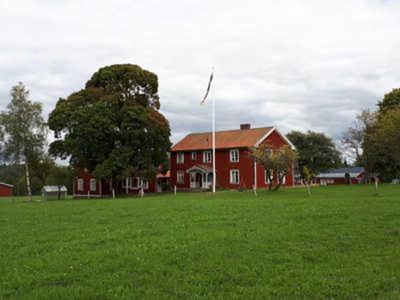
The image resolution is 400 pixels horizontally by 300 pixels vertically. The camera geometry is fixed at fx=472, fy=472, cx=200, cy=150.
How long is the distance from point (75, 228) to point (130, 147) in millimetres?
32894

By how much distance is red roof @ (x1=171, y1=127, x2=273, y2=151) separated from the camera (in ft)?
186

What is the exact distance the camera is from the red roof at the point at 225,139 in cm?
5669

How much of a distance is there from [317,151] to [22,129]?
151ft

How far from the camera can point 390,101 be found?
6500cm

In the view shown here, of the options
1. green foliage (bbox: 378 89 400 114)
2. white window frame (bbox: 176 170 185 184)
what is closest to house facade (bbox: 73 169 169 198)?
white window frame (bbox: 176 170 185 184)

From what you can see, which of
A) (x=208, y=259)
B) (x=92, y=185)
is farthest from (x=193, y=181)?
(x=208, y=259)

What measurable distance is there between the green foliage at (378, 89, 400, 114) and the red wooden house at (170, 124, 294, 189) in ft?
50.4

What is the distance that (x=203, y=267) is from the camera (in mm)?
9219

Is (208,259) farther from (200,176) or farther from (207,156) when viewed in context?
(200,176)

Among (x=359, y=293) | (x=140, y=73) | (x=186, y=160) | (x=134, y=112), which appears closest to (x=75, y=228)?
(x=359, y=293)

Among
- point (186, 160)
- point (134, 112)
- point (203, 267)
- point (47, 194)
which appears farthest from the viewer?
point (186, 160)

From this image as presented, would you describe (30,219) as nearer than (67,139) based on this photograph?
Yes

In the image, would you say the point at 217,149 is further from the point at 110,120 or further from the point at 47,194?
the point at 47,194

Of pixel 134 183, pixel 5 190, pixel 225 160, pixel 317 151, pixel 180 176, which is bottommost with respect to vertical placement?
pixel 5 190
